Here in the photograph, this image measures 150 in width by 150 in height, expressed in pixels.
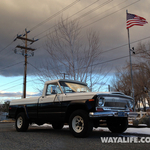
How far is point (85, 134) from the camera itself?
240 inches

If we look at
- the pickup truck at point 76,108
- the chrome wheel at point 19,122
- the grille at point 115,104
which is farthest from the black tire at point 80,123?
the chrome wheel at point 19,122

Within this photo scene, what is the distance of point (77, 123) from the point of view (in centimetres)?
643

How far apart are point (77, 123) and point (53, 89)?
188cm

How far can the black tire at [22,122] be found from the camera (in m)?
8.57

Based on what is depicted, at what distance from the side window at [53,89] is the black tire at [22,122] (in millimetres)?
1771

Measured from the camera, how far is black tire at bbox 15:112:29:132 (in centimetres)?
857

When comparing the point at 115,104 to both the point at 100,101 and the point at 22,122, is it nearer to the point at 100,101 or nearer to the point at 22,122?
the point at 100,101

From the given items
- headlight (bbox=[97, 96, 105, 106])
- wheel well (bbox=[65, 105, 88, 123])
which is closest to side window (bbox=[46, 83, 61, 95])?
wheel well (bbox=[65, 105, 88, 123])

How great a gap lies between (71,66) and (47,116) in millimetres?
7233

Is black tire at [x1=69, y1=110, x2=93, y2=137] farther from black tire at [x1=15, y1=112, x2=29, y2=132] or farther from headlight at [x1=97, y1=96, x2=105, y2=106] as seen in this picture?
black tire at [x1=15, y1=112, x2=29, y2=132]

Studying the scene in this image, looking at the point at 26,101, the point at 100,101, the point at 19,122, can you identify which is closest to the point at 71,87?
the point at 100,101

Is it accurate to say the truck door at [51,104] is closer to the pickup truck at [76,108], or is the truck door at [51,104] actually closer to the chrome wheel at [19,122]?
the pickup truck at [76,108]

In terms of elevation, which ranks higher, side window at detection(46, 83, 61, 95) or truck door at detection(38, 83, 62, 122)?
side window at detection(46, 83, 61, 95)

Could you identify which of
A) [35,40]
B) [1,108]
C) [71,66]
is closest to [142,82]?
[35,40]
